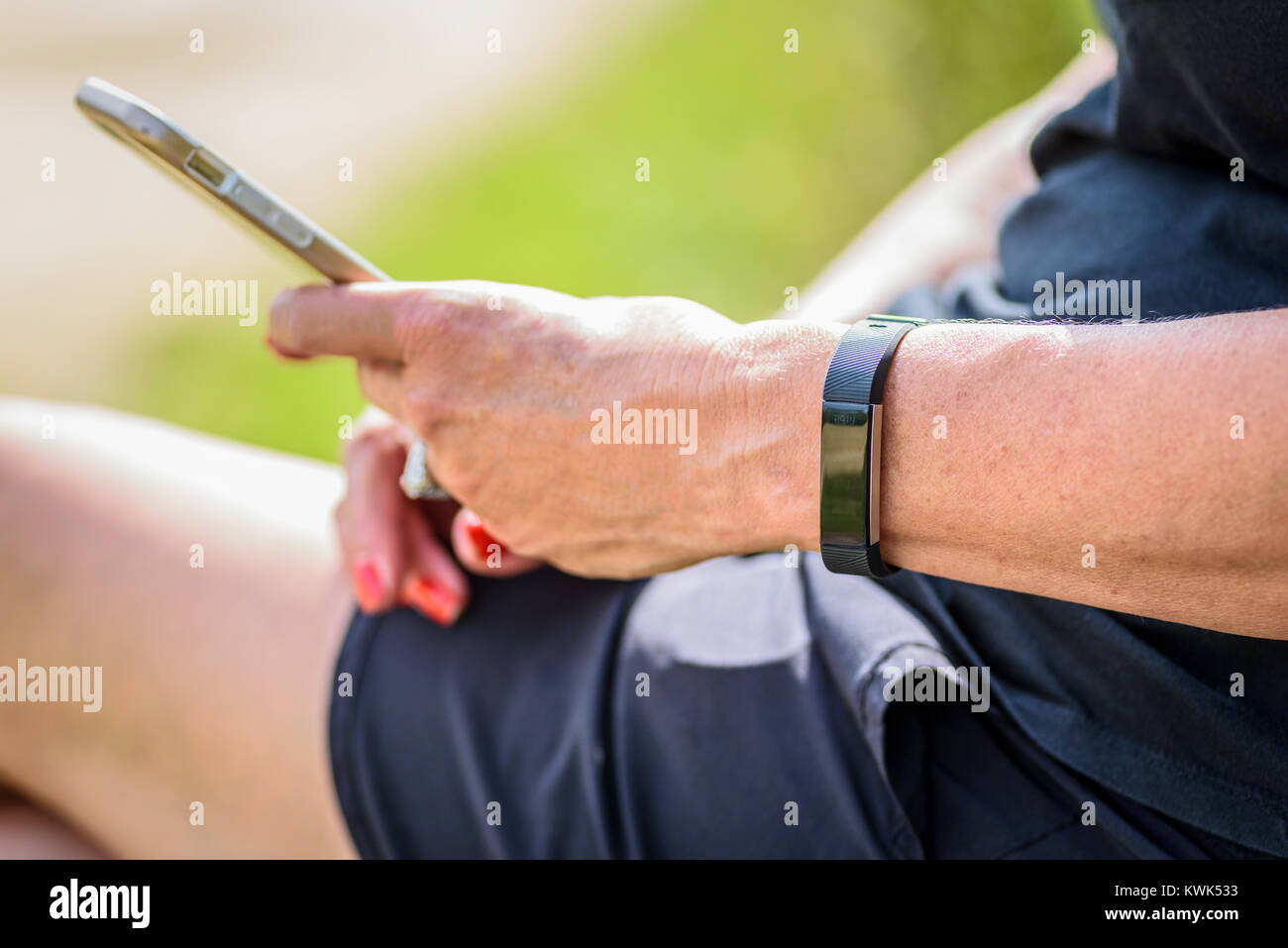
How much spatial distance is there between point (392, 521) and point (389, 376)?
197 millimetres

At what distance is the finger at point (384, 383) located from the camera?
914 mm

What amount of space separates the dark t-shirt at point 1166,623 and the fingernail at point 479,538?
376 mm

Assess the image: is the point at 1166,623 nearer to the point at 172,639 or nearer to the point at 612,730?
the point at 612,730

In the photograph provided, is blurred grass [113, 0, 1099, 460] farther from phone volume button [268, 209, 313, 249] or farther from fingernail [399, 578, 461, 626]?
phone volume button [268, 209, 313, 249]

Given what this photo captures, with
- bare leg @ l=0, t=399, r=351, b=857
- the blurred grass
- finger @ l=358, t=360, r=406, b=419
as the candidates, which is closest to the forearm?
finger @ l=358, t=360, r=406, b=419

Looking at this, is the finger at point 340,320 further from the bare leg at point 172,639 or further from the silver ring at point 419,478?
the bare leg at point 172,639

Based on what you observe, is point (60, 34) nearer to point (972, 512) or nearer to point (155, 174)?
point (155, 174)

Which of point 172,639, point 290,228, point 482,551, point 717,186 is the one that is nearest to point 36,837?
point 172,639

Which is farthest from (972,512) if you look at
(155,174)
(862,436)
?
(155,174)

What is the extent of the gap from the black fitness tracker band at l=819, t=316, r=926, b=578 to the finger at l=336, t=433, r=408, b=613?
1.51 ft

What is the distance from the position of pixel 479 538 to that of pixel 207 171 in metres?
0.39

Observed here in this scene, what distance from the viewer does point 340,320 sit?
0.91 metres

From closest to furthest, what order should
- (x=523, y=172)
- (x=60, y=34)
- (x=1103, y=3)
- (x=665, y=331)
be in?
1. (x=665, y=331)
2. (x=1103, y=3)
3. (x=523, y=172)
4. (x=60, y=34)
